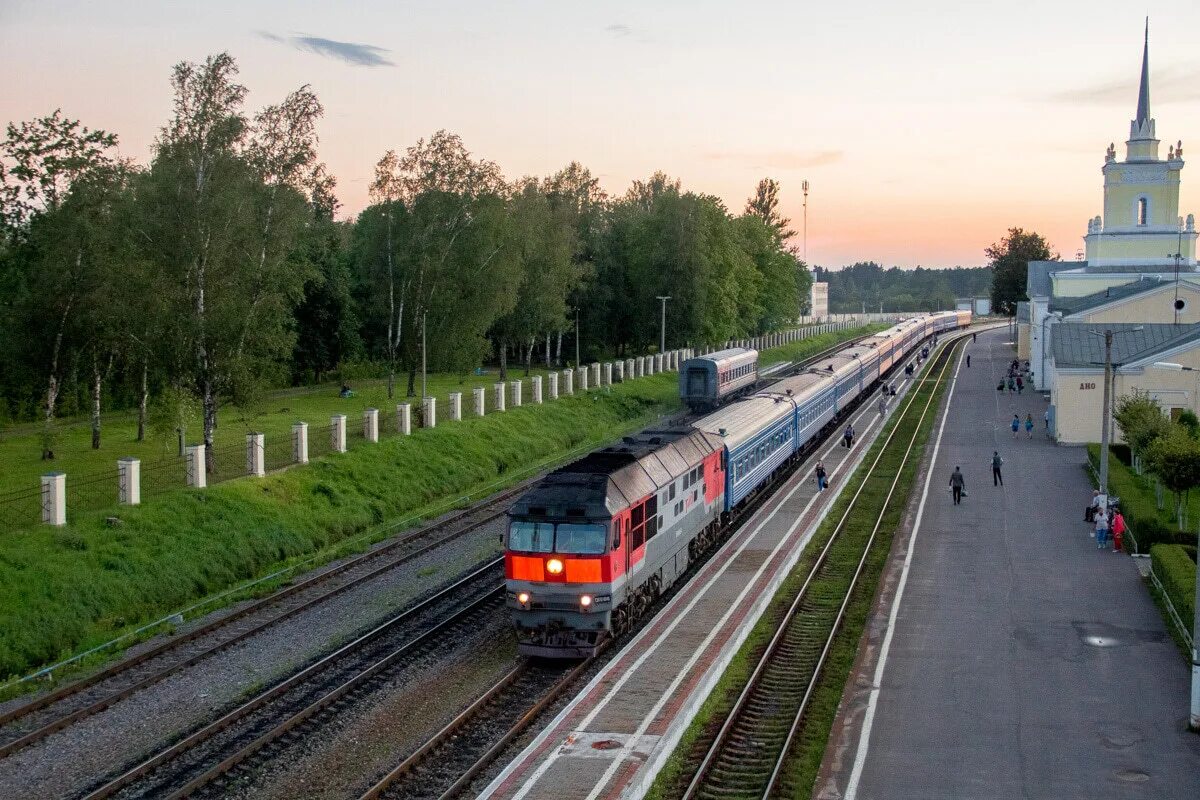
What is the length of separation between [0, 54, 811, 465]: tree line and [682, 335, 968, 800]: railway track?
16612 millimetres

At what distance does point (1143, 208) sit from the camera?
2781 inches

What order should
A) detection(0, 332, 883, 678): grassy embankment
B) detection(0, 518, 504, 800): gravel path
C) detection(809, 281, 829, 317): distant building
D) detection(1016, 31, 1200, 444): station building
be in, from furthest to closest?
detection(809, 281, 829, 317): distant building, detection(1016, 31, 1200, 444): station building, detection(0, 332, 883, 678): grassy embankment, detection(0, 518, 504, 800): gravel path

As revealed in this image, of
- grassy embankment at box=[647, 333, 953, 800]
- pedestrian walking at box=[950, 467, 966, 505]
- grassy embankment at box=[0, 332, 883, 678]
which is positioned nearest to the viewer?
grassy embankment at box=[647, 333, 953, 800]

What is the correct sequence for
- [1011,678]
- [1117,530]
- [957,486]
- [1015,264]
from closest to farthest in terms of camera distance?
1. [1011,678]
2. [1117,530]
3. [957,486]
4. [1015,264]

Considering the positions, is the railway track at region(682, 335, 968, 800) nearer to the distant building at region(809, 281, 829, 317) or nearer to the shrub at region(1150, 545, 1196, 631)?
the shrub at region(1150, 545, 1196, 631)

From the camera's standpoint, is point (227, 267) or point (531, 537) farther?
point (227, 267)

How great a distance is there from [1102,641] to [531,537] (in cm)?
1104

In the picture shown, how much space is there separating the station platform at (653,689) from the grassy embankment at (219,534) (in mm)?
9717

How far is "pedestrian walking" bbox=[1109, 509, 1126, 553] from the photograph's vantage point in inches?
1088

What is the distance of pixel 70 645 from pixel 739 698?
40.6 ft

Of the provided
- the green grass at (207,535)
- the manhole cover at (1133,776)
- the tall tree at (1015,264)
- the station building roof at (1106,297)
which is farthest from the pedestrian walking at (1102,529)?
the tall tree at (1015,264)

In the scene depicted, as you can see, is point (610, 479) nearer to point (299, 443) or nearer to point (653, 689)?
point (653, 689)

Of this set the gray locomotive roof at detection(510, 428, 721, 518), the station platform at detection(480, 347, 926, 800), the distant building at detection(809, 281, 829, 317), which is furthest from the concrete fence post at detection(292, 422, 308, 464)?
the distant building at detection(809, 281, 829, 317)

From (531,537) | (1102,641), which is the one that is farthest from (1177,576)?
(531,537)
